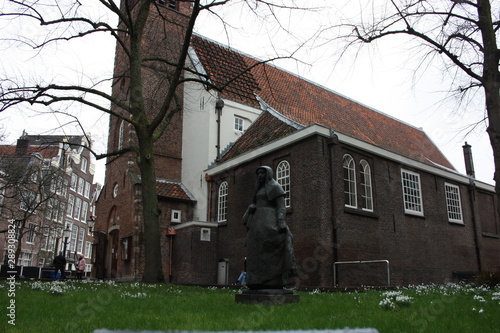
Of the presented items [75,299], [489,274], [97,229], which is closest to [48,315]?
[75,299]

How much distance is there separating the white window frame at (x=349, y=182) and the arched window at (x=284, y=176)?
226cm

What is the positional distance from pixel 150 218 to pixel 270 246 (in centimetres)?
658

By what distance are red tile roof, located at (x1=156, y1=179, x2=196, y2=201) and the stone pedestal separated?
1387 cm

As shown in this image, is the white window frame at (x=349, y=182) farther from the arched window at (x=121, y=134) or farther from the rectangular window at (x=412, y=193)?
the arched window at (x=121, y=134)

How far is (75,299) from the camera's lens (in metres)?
7.23

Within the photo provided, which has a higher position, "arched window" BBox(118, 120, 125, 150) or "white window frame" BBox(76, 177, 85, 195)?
"white window frame" BBox(76, 177, 85, 195)

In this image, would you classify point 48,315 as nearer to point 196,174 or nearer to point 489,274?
point 489,274

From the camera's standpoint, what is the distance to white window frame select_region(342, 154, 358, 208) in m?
16.5

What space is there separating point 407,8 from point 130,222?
1641cm

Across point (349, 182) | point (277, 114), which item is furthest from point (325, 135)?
point (277, 114)

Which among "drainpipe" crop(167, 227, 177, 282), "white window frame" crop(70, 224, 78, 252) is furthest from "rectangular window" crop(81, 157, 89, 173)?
"drainpipe" crop(167, 227, 177, 282)

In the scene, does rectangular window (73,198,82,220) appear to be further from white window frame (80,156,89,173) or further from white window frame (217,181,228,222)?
white window frame (217,181,228,222)

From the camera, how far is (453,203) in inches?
867

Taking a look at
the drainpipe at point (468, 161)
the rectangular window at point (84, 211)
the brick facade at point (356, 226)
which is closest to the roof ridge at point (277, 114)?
the brick facade at point (356, 226)
